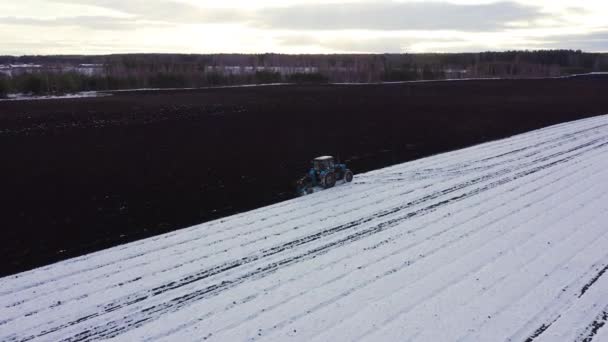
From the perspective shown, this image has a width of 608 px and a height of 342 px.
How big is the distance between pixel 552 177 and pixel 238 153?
16228 mm

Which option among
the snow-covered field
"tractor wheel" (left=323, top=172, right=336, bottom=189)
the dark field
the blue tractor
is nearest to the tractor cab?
the blue tractor

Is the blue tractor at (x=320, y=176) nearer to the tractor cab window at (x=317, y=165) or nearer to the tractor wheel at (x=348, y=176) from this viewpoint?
the tractor cab window at (x=317, y=165)

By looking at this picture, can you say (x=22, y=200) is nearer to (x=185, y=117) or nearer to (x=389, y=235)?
(x=389, y=235)

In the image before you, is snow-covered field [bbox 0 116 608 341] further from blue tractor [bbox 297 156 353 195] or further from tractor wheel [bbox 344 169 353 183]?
tractor wheel [bbox 344 169 353 183]

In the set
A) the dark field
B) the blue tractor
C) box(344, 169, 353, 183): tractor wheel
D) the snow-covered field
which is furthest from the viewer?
box(344, 169, 353, 183): tractor wheel

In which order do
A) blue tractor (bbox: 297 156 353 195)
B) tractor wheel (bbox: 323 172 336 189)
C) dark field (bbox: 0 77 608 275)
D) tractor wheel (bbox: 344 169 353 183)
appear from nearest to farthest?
dark field (bbox: 0 77 608 275) → blue tractor (bbox: 297 156 353 195) → tractor wheel (bbox: 323 172 336 189) → tractor wheel (bbox: 344 169 353 183)

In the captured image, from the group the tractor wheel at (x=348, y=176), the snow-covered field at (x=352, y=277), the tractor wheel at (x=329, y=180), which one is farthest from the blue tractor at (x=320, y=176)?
the snow-covered field at (x=352, y=277)

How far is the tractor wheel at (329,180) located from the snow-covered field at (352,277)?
131cm

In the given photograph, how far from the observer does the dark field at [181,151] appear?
54.0 ft

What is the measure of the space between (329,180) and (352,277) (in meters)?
8.50

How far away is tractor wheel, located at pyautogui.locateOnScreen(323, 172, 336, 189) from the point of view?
792 inches

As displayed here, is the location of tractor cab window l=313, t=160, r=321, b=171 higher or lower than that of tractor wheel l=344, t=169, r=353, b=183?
higher

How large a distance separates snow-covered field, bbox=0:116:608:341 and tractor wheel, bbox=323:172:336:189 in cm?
131

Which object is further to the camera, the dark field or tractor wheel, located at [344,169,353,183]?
tractor wheel, located at [344,169,353,183]
